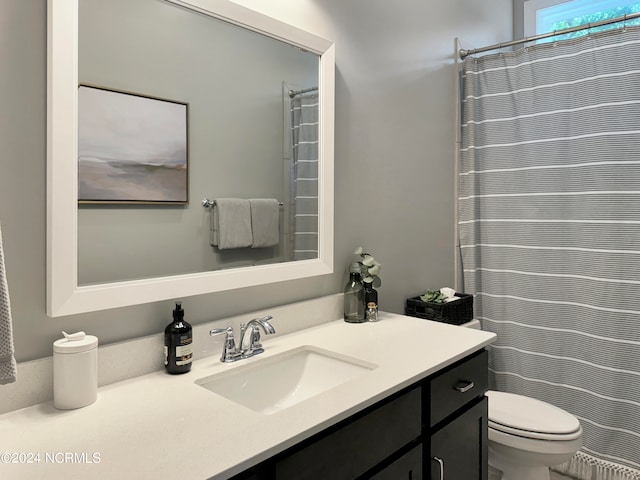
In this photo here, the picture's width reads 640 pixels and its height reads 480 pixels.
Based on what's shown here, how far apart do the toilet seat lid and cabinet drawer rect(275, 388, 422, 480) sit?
0.69 metres

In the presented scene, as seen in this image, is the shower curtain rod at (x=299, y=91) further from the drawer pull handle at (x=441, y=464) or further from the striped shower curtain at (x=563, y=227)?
the drawer pull handle at (x=441, y=464)

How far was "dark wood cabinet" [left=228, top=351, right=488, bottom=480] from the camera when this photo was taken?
93 centimetres

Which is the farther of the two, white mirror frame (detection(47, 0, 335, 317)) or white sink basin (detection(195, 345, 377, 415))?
white sink basin (detection(195, 345, 377, 415))

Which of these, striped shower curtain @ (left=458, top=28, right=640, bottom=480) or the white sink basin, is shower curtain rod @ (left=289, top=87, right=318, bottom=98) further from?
striped shower curtain @ (left=458, top=28, right=640, bottom=480)

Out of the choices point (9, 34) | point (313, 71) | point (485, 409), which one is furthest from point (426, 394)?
point (9, 34)

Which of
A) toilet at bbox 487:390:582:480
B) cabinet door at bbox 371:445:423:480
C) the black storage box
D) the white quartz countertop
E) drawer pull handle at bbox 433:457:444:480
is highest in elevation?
the black storage box

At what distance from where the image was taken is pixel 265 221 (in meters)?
1.52

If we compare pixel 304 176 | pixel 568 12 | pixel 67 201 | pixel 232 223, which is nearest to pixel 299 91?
pixel 304 176

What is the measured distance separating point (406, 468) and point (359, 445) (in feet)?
0.73

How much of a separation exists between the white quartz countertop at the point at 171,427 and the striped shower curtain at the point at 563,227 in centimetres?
110

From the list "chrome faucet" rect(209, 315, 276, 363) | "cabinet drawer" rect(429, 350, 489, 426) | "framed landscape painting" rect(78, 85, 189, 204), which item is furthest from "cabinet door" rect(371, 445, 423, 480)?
"framed landscape painting" rect(78, 85, 189, 204)

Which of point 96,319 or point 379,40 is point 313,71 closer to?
point 379,40

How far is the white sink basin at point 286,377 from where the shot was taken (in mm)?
1266

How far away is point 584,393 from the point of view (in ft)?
6.82
